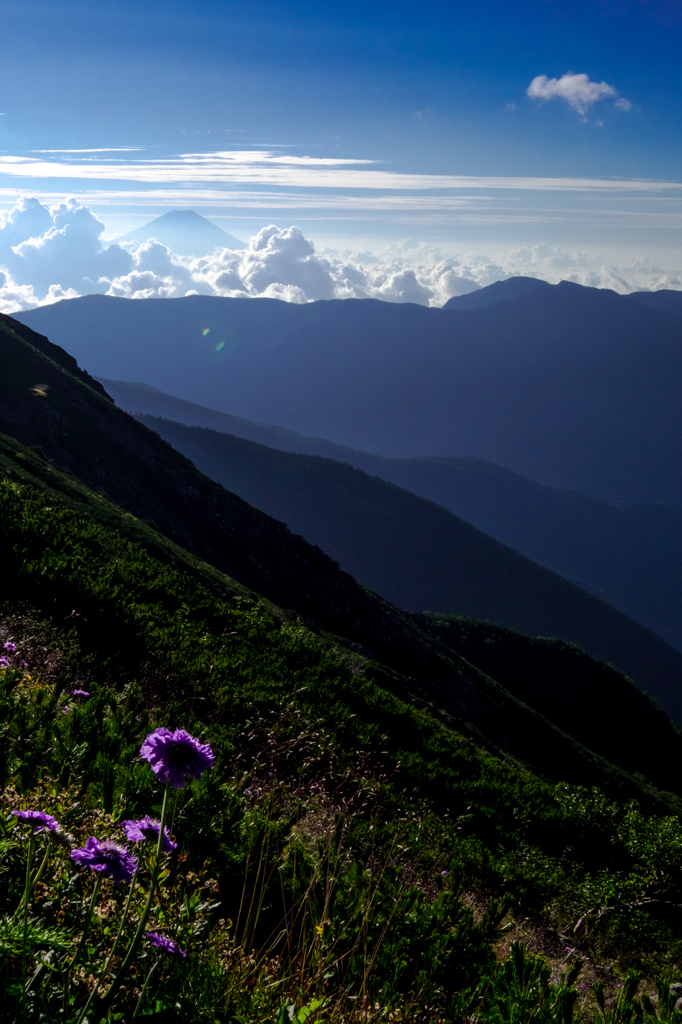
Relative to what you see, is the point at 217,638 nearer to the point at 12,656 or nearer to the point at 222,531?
the point at 12,656

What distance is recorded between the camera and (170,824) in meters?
3.62

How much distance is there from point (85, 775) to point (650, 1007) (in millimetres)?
3455

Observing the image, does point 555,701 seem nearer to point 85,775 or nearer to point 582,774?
point 582,774

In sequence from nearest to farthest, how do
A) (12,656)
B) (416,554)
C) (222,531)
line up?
1. (12,656)
2. (222,531)
3. (416,554)

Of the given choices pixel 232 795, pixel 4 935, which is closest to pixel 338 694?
pixel 232 795

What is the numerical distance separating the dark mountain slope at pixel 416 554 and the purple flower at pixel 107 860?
136 m

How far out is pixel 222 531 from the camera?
39.3 metres

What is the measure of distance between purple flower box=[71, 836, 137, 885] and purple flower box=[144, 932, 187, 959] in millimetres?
487

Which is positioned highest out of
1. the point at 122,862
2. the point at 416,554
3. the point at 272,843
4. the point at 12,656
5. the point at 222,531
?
the point at 122,862

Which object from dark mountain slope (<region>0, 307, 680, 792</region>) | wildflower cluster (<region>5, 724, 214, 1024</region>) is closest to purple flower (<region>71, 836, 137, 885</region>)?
wildflower cluster (<region>5, 724, 214, 1024</region>)

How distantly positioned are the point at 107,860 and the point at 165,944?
0.63 m

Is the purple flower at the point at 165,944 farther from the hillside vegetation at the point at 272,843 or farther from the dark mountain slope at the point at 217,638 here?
the dark mountain slope at the point at 217,638

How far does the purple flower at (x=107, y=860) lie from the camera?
6.30 ft

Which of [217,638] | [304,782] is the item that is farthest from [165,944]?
[217,638]
